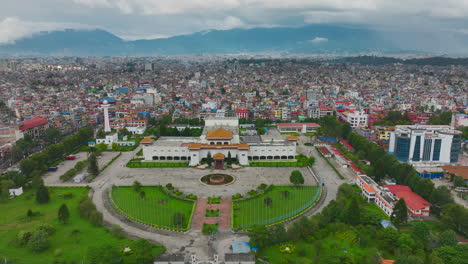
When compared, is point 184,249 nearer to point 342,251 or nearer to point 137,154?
point 342,251

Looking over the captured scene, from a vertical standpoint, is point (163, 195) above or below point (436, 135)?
below

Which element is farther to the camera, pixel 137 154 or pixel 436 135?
pixel 137 154

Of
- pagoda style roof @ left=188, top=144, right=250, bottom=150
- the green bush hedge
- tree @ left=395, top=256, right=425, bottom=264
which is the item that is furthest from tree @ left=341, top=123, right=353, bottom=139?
tree @ left=395, top=256, right=425, bottom=264

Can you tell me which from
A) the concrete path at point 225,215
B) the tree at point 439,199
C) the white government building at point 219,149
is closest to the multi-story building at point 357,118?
the white government building at point 219,149

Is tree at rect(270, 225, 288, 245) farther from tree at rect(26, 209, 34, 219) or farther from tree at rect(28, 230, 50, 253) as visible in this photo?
tree at rect(26, 209, 34, 219)

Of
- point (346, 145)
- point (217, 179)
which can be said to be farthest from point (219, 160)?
point (346, 145)

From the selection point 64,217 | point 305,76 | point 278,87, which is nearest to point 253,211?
point 64,217

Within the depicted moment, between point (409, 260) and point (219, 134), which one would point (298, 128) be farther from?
point (409, 260)
